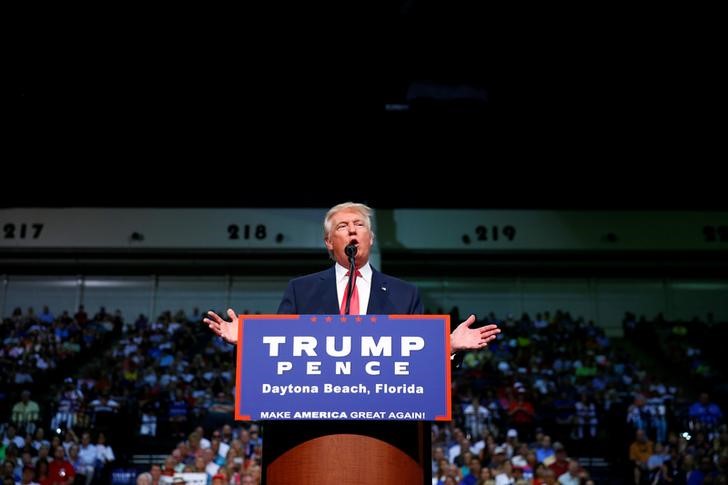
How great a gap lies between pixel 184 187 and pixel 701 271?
51.1 ft

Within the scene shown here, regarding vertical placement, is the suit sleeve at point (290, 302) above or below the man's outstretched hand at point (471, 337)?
above

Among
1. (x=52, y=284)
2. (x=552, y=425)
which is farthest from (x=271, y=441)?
(x=52, y=284)

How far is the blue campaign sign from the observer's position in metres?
2.56

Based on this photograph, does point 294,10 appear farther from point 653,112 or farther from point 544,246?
point 544,246

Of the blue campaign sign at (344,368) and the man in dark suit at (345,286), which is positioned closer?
the blue campaign sign at (344,368)

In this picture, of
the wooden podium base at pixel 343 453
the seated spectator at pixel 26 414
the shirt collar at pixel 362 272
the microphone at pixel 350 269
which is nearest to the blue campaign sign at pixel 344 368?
the wooden podium base at pixel 343 453

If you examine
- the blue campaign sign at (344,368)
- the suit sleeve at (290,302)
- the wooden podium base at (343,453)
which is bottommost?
the wooden podium base at (343,453)

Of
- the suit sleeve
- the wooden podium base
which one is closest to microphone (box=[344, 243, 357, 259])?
the suit sleeve

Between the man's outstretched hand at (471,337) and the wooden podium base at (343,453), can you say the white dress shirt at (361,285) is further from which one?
the wooden podium base at (343,453)

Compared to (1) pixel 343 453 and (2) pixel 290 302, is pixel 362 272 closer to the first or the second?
(2) pixel 290 302

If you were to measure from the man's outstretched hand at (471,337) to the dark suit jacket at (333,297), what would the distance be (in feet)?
1.03

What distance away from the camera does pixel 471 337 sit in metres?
2.79

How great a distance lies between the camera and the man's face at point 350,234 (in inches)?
122

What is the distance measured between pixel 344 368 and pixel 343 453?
278 millimetres
